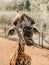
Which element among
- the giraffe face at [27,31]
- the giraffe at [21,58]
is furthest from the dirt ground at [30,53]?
the giraffe face at [27,31]

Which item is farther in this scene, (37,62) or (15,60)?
(37,62)

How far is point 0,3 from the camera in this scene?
27.3ft

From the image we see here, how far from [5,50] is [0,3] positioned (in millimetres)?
3203

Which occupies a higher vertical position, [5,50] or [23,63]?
[23,63]

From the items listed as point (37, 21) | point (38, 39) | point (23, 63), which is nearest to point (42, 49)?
point (38, 39)

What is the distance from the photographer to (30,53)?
206 inches

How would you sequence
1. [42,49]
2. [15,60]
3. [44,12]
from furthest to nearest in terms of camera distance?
[44,12] → [42,49] → [15,60]

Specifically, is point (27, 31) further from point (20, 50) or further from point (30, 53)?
point (30, 53)

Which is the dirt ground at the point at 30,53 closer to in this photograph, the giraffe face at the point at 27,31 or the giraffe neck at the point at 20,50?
the giraffe neck at the point at 20,50

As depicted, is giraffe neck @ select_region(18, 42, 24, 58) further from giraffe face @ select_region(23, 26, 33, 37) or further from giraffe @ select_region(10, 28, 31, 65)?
giraffe face @ select_region(23, 26, 33, 37)

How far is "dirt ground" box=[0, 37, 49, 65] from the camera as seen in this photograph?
465 cm

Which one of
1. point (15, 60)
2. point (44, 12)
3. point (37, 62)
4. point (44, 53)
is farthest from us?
point (44, 12)

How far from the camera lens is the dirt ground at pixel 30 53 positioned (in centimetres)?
465

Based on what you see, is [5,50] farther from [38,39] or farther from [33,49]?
[38,39]
